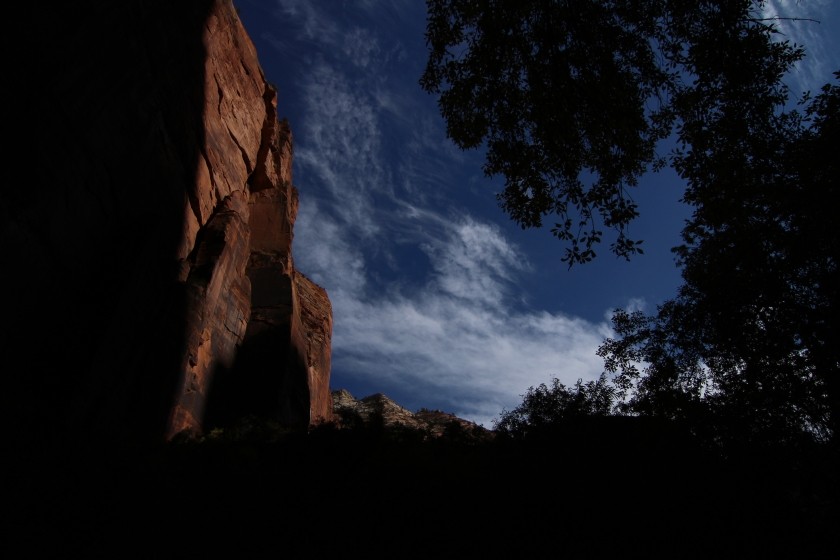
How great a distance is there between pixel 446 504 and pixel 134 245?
17087mm

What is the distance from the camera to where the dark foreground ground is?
7.21 metres

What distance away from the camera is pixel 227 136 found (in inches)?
1221

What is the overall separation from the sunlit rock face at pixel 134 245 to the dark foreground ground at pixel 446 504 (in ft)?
22.2

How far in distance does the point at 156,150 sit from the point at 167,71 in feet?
15.5

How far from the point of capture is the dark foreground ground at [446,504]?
7.21 metres

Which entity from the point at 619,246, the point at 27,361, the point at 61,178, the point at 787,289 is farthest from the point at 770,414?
the point at 61,178

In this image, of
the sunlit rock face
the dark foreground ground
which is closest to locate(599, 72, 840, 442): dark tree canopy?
the dark foreground ground

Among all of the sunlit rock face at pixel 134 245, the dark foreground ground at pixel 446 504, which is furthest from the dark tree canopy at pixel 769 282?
the sunlit rock face at pixel 134 245

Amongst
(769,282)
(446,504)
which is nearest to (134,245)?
(446,504)

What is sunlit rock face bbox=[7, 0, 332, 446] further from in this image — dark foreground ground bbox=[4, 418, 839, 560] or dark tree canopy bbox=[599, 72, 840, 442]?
dark tree canopy bbox=[599, 72, 840, 442]

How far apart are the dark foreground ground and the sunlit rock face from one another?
22.2 ft

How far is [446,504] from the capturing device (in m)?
8.09

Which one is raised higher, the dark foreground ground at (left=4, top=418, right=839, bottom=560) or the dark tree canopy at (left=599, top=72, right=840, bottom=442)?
the dark tree canopy at (left=599, top=72, right=840, bottom=442)

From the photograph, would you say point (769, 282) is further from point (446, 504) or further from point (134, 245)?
point (134, 245)
